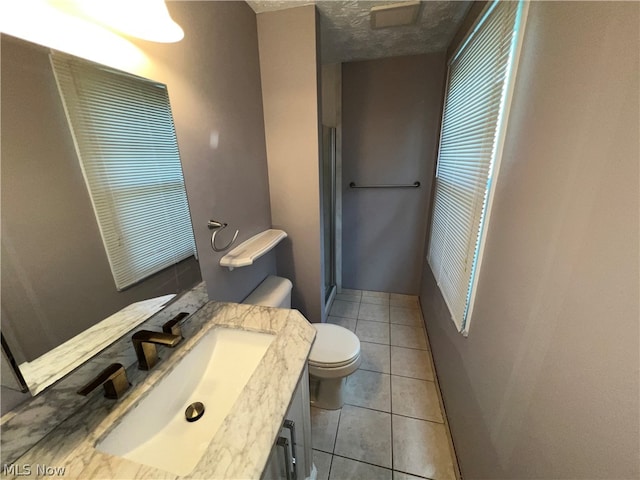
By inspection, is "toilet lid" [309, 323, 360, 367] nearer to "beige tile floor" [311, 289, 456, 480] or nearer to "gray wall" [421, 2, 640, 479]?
"beige tile floor" [311, 289, 456, 480]

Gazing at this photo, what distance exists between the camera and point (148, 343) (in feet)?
2.58

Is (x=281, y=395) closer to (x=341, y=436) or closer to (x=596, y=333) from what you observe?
(x=596, y=333)

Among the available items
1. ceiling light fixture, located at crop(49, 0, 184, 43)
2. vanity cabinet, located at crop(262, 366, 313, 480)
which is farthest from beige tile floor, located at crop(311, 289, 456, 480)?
ceiling light fixture, located at crop(49, 0, 184, 43)

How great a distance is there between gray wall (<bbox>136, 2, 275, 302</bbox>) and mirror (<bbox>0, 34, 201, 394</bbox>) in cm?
40

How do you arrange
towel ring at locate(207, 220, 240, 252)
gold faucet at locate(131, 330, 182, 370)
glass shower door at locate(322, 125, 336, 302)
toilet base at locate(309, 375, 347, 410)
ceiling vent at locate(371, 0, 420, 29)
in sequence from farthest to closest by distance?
glass shower door at locate(322, 125, 336, 302), toilet base at locate(309, 375, 347, 410), ceiling vent at locate(371, 0, 420, 29), towel ring at locate(207, 220, 240, 252), gold faucet at locate(131, 330, 182, 370)

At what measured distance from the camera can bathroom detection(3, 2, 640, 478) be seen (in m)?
0.47

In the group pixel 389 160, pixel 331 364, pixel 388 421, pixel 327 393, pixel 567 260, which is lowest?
pixel 388 421

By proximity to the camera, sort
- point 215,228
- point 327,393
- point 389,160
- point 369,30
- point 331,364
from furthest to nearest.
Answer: point 389,160 → point 369,30 → point 327,393 → point 331,364 → point 215,228

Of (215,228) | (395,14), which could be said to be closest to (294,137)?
(215,228)

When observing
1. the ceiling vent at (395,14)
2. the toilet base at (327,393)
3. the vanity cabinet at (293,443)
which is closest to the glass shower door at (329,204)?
the ceiling vent at (395,14)

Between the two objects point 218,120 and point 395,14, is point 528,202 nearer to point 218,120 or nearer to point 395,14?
point 218,120

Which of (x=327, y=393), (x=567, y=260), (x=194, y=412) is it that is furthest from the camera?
(x=327, y=393)

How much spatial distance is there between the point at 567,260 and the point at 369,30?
184cm

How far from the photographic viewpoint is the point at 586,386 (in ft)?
1.68
